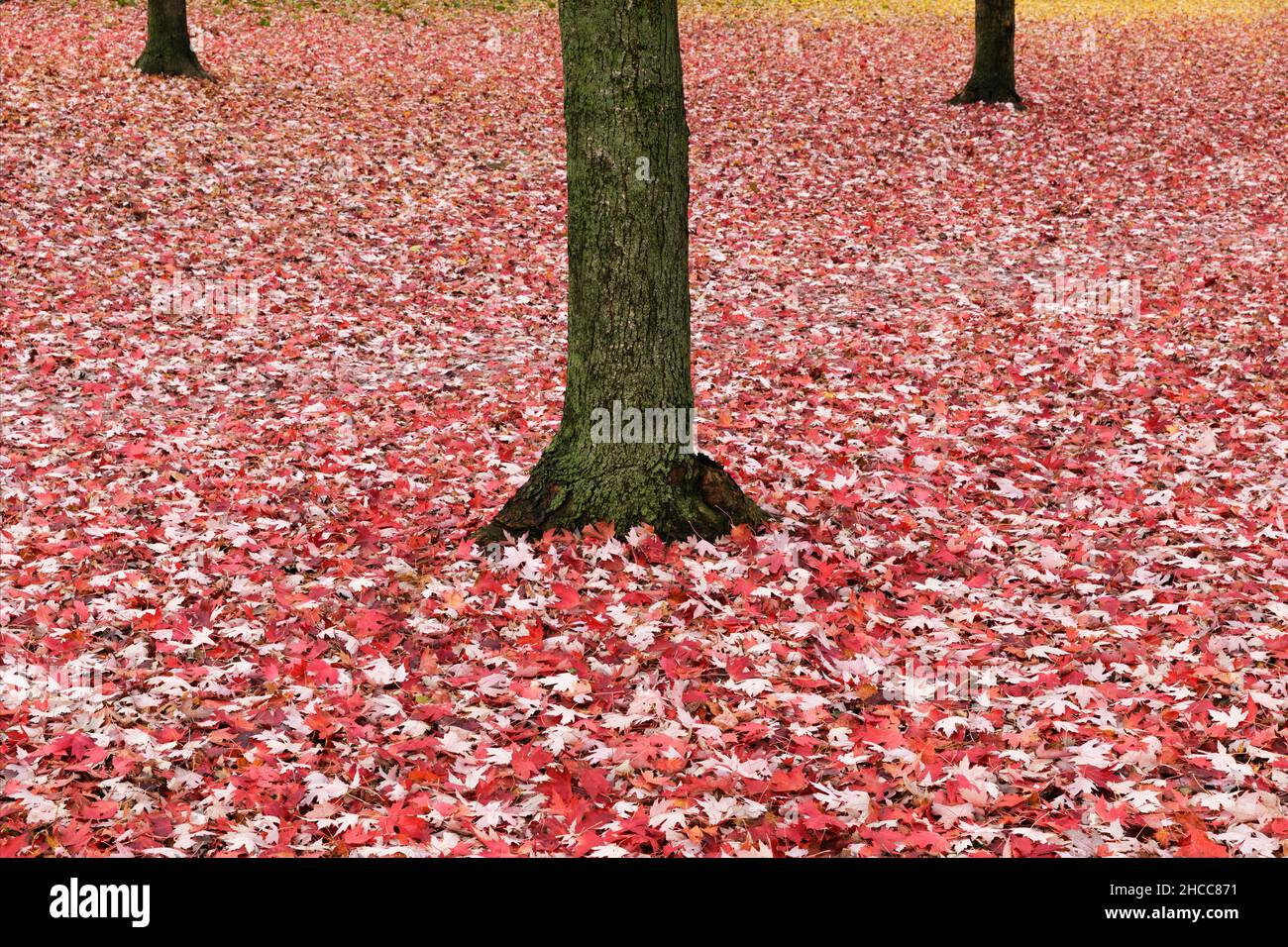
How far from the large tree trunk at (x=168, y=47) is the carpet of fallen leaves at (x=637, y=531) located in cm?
76

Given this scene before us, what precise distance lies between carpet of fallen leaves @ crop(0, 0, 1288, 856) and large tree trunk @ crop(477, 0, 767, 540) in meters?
0.29

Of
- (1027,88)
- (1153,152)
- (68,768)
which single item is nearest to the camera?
(68,768)

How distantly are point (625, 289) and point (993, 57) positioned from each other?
13.9 metres

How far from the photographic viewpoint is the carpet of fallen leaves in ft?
14.2

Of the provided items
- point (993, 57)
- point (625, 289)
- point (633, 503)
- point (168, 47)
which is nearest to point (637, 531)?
point (633, 503)

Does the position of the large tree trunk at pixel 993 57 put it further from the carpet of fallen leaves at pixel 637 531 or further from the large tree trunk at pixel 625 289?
the large tree trunk at pixel 625 289

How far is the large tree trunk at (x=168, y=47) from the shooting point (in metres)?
16.8

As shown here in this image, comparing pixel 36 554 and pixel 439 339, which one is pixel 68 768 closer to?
pixel 36 554

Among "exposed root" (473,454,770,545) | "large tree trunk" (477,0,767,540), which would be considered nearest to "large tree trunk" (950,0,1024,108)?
"large tree trunk" (477,0,767,540)

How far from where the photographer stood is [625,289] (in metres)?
6.14

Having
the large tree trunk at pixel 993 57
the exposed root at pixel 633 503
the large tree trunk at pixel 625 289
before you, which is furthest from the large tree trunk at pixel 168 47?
the exposed root at pixel 633 503
